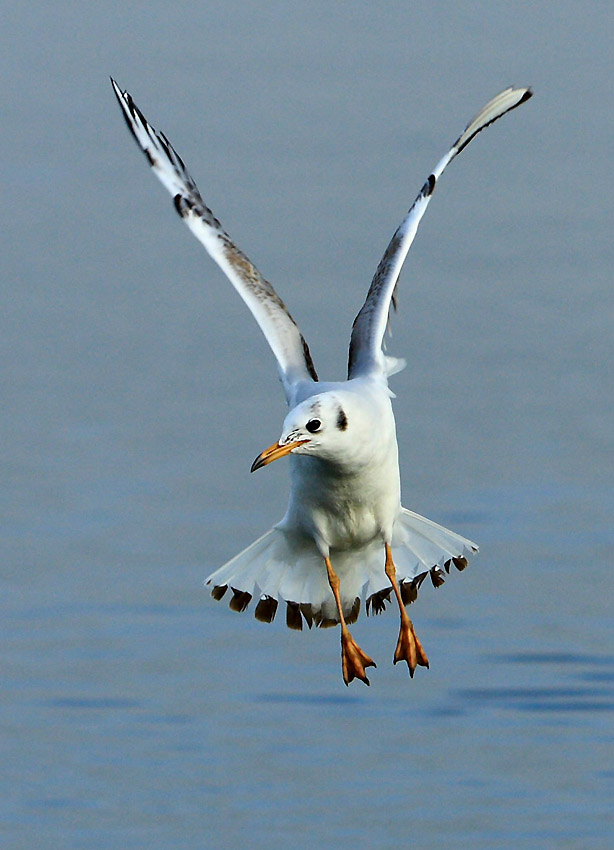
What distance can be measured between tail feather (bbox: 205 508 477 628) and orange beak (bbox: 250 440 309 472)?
1954 millimetres

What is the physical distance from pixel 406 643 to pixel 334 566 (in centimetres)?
65

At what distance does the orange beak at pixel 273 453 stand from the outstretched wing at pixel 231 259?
3.89ft

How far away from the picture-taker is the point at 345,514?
10000mm

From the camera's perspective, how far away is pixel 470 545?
35.4 feet

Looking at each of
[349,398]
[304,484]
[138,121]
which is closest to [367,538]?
[304,484]

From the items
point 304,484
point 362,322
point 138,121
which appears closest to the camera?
point 304,484

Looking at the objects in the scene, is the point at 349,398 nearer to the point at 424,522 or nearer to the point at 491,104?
the point at 424,522

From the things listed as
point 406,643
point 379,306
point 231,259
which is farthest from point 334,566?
point 231,259

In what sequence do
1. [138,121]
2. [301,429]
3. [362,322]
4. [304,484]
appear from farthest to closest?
1. [138,121]
2. [362,322]
3. [304,484]
4. [301,429]

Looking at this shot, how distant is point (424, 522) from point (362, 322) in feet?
3.91

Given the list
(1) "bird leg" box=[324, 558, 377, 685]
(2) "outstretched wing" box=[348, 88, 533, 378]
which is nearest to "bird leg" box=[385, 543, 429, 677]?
(1) "bird leg" box=[324, 558, 377, 685]

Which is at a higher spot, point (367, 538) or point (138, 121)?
point (138, 121)

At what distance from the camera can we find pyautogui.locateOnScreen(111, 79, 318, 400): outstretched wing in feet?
34.4

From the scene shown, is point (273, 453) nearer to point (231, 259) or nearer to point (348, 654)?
point (348, 654)
